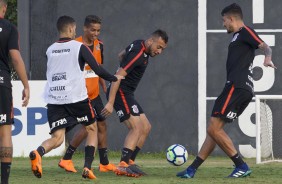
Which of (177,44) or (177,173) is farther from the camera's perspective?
(177,44)

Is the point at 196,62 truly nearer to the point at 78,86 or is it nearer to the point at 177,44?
the point at 177,44

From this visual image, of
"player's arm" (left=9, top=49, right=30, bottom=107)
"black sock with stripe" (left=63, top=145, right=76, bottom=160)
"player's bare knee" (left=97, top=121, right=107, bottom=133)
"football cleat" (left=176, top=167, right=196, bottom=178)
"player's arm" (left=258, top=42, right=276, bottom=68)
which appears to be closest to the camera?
"player's arm" (left=9, top=49, right=30, bottom=107)

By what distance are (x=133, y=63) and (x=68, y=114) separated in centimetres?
117

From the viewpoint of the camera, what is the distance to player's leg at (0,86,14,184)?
954 centimetres

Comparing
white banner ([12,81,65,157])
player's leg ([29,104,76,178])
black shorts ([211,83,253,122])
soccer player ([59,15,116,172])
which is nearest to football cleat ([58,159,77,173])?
soccer player ([59,15,116,172])

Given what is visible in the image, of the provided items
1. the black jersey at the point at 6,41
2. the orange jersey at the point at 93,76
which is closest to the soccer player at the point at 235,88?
the orange jersey at the point at 93,76

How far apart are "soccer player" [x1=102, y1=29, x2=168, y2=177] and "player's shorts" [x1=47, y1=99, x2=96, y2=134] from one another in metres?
0.40

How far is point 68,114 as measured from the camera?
1098cm

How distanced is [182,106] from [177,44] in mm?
1158

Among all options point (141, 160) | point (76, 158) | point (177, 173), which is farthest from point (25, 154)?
point (177, 173)

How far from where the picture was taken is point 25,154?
16.4 m

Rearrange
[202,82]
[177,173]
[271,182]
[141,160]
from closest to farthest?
[271,182]
[177,173]
[141,160]
[202,82]

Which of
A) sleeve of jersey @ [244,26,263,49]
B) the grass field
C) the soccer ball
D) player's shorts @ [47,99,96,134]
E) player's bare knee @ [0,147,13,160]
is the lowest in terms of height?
the grass field

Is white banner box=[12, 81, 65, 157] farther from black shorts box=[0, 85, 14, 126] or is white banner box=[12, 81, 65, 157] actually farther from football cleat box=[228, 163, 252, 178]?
black shorts box=[0, 85, 14, 126]
